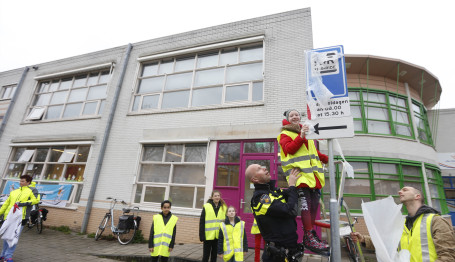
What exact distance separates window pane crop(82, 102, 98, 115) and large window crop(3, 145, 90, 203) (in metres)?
1.66

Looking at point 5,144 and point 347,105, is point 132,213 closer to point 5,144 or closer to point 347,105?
point 347,105

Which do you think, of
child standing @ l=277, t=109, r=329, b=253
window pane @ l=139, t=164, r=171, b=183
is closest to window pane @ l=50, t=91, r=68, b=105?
window pane @ l=139, t=164, r=171, b=183

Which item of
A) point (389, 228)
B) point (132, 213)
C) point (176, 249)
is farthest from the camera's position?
point (132, 213)

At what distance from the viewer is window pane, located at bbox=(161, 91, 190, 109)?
8844 millimetres

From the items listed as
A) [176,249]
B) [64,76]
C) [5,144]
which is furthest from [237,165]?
[5,144]

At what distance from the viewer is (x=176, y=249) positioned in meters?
6.04

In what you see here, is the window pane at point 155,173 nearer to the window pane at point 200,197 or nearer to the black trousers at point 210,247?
the window pane at point 200,197

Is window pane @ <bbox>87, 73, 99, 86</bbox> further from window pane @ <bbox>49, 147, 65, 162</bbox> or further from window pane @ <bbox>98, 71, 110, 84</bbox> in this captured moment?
window pane @ <bbox>49, 147, 65, 162</bbox>

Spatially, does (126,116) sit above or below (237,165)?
above

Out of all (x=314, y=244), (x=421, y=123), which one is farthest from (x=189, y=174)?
(x=421, y=123)

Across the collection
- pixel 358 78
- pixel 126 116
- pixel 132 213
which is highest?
pixel 358 78

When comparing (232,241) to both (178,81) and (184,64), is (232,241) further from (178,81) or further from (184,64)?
(184,64)

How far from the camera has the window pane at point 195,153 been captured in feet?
25.4

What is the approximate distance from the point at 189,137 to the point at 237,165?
6.75 ft
